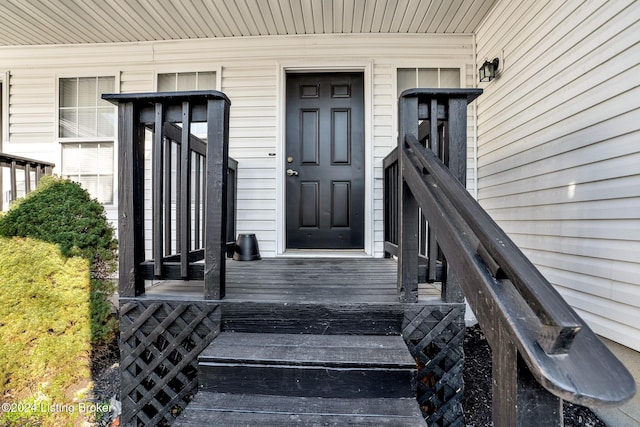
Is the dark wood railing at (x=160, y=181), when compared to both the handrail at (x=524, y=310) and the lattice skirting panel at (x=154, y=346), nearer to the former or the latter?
the lattice skirting panel at (x=154, y=346)

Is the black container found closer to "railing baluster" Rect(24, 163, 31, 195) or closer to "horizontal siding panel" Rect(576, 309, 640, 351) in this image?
"railing baluster" Rect(24, 163, 31, 195)

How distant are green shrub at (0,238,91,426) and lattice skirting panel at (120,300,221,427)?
0.81m

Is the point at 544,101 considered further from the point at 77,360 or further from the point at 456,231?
the point at 77,360

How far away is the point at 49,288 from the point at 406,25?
370 cm

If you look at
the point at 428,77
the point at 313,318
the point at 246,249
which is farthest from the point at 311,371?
the point at 428,77

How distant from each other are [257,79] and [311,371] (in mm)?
3028

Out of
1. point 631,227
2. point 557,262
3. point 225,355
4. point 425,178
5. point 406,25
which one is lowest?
point 225,355

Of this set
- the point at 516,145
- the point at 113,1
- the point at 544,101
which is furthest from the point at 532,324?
the point at 113,1

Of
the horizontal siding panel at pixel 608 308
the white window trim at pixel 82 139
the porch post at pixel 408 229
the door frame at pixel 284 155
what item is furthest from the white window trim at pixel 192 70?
the horizontal siding panel at pixel 608 308

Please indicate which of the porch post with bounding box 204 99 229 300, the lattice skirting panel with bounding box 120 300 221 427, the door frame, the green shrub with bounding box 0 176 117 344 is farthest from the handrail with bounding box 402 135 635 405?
the green shrub with bounding box 0 176 117 344

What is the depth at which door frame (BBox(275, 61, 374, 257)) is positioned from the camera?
339 centimetres

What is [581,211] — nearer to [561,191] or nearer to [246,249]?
Result: [561,191]

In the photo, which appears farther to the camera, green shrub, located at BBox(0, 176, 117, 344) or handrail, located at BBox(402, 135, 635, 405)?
green shrub, located at BBox(0, 176, 117, 344)

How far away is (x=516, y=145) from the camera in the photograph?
2.75 meters
